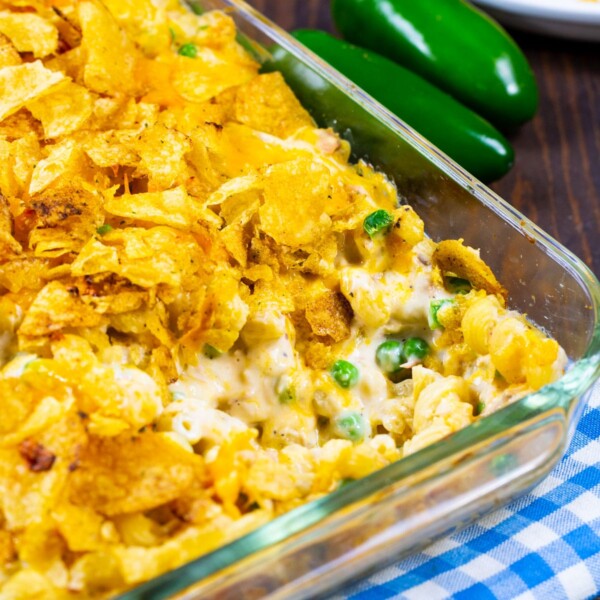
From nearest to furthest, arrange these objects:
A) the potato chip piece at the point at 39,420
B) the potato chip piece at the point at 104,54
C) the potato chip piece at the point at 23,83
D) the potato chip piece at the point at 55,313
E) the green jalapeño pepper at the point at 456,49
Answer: the potato chip piece at the point at 39,420, the potato chip piece at the point at 55,313, the potato chip piece at the point at 23,83, the potato chip piece at the point at 104,54, the green jalapeño pepper at the point at 456,49

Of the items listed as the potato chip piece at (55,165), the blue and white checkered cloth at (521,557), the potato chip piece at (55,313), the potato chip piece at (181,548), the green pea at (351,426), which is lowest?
the blue and white checkered cloth at (521,557)

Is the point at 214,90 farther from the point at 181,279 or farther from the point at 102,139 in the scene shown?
the point at 181,279

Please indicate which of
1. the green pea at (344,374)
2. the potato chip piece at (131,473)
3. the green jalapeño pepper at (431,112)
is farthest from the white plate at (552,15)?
the potato chip piece at (131,473)

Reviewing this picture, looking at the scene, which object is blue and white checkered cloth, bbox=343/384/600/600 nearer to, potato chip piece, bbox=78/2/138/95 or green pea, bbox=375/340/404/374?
green pea, bbox=375/340/404/374

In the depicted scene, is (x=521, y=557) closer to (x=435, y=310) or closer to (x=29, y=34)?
(x=435, y=310)

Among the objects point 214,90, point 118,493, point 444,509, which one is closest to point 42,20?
point 214,90

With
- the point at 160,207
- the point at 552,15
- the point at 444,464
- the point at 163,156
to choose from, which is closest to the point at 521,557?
the point at 444,464

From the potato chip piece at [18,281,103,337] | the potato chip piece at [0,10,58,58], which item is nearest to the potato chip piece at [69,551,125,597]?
the potato chip piece at [18,281,103,337]

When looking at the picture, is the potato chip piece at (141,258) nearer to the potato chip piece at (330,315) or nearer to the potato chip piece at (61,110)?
the potato chip piece at (330,315)
